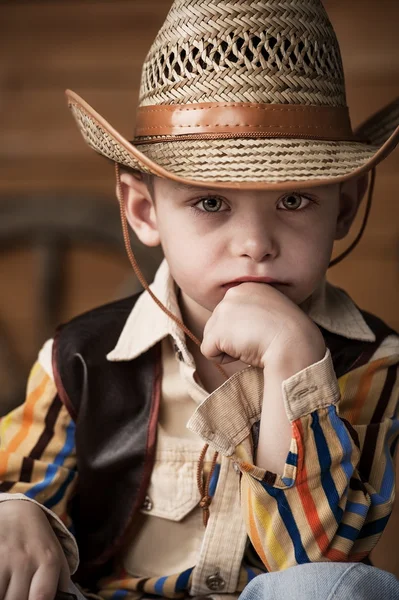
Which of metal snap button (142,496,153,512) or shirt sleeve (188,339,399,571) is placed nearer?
shirt sleeve (188,339,399,571)

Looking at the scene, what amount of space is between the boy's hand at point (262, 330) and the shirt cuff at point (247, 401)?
0.02m

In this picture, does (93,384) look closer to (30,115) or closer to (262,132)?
(262,132)

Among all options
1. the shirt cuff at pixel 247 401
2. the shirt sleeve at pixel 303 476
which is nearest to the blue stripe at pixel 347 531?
the shirt sleeve at pixel 303 476

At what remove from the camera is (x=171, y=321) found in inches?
42.7

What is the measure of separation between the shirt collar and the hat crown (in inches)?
10.8

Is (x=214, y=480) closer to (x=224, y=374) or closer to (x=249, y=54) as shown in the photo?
(x=224, y=374)

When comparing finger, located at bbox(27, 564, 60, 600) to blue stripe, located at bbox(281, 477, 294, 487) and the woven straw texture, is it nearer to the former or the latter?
blue stripe, located at bbox(281, 477, 294, 487)

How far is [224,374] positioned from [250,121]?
1.07 feet

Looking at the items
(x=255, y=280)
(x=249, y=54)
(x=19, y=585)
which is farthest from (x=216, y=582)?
(x=249, y=54)

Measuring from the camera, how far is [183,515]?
3.49ft

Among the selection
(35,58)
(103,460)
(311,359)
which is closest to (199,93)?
(311,359)

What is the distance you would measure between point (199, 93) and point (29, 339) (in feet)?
4.10

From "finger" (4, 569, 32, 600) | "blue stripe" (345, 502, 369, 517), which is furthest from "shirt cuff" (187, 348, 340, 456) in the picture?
"finger" (4, 569, 32, 600)

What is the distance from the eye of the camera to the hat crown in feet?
2.98
